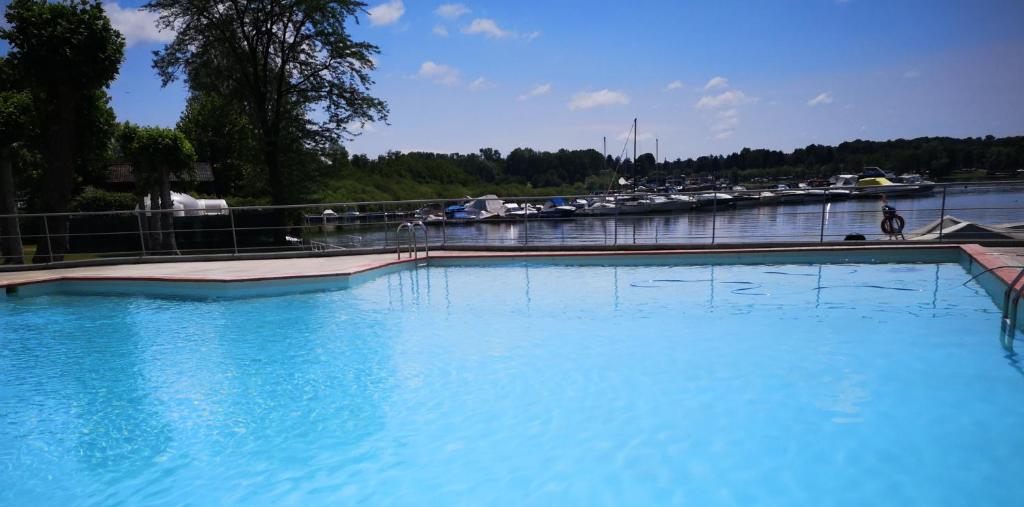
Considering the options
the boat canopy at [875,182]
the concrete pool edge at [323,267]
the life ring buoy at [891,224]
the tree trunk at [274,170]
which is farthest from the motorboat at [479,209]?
the boat canopy at [875,182]

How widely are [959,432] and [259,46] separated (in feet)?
66.2

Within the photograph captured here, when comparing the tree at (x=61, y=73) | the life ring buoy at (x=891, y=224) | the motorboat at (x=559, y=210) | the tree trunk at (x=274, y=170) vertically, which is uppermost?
the tree at (x=61, y=73)

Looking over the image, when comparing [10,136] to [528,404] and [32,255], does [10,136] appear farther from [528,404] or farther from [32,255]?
[528,404]

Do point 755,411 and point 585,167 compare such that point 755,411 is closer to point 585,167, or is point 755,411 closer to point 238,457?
point 238,457

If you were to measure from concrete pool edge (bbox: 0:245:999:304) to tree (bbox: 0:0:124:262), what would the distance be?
9.15ft

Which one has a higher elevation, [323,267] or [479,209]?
[323,267]

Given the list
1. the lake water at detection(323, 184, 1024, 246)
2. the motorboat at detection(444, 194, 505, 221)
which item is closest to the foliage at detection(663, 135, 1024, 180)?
the motorboat at detection(444, 194, 505, 221)

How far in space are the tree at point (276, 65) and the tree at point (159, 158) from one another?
3.03 metres

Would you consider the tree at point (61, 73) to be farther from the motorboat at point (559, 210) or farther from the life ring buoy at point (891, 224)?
the motorboat at point (559, 210)

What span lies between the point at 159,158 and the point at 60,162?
2180 millimetres

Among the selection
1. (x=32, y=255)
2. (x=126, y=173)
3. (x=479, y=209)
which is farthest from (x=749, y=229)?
(x=126, y=173)

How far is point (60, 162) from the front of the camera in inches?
566

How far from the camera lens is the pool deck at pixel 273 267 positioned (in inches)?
363

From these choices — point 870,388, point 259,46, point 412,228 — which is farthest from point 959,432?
point 259,46
